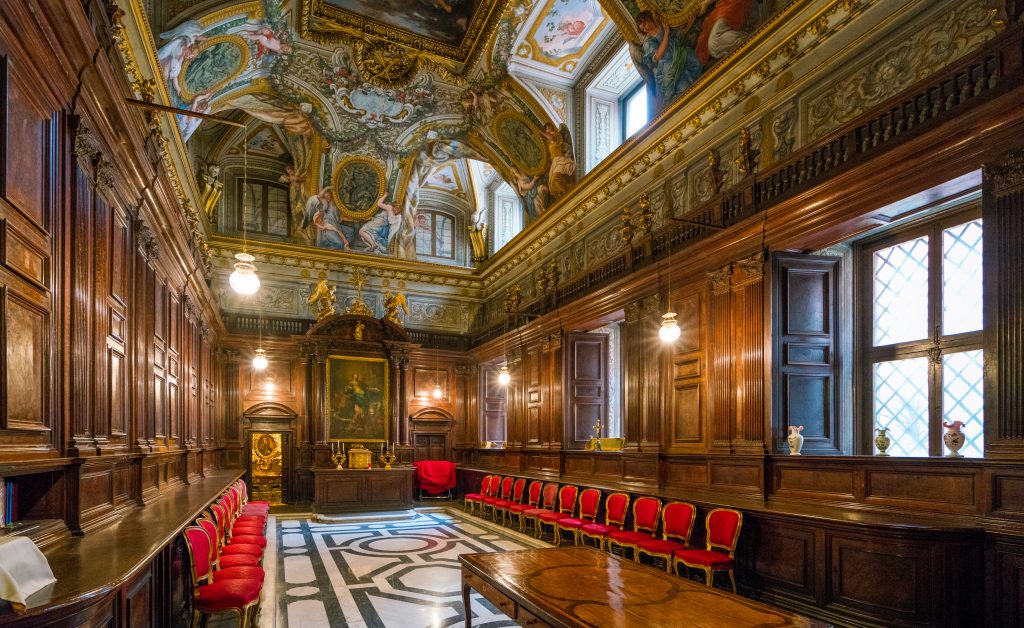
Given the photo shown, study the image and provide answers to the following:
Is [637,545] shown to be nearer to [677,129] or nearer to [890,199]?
[890,199]

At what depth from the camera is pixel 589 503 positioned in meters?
Answer: 9.42

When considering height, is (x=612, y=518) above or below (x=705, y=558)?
below

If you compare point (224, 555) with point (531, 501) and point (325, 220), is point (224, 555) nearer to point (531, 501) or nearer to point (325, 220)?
point (531, 501)

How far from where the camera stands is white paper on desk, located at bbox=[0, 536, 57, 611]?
2521 millimetres

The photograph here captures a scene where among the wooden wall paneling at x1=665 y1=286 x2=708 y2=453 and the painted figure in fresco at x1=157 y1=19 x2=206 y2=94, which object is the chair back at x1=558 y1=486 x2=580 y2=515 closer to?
the wooden wall paneling at x1=665 y1=286 x2=708 y2=453

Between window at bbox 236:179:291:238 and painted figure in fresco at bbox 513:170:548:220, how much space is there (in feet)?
23.6

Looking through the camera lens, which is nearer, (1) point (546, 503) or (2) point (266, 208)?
(1) point (546, 503)

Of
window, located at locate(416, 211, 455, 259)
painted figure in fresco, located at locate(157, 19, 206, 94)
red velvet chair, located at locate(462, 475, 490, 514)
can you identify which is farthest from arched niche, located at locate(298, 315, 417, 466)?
painted figure in fresco, located at locate(157, 19, 206, 94)

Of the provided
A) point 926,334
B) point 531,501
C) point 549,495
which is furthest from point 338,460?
point 926,334

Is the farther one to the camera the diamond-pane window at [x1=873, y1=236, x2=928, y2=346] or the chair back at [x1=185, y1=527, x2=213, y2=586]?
the diamond-pane window at [x1=873, y1=236, x2=928, y2=346]

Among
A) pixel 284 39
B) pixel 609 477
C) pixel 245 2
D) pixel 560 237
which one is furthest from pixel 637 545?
pixel 284 39

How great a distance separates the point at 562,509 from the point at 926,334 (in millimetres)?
5668

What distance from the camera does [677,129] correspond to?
30.7 ft

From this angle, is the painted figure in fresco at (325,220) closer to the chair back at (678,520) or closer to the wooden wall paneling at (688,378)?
the wooden wall paneling at (688,378)
